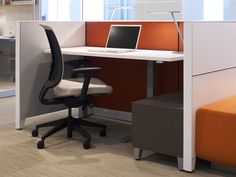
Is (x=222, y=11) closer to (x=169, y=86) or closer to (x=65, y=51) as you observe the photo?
(x=169, y=86)

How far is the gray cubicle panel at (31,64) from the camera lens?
388 centimetres

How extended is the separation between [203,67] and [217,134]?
1.61 ft

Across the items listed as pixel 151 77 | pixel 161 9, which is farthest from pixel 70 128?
pixel 161 9

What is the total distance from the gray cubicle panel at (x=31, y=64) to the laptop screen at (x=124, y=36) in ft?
1.80

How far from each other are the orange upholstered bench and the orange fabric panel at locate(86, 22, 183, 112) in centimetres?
112

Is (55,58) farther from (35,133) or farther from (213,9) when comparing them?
(213,9)

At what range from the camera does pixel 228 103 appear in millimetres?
3027

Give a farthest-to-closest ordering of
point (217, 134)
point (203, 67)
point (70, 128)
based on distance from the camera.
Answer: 1. point (70, 128)
2. point (203, 67)
3. point (217, 134)

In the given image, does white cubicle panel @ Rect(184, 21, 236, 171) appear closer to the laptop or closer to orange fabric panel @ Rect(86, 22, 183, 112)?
orange fabric panel @ Rect(86, 22, 183, 112)

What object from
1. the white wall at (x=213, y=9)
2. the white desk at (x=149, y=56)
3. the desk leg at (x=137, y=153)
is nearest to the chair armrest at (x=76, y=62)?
the white desk at (x=149, y=56)

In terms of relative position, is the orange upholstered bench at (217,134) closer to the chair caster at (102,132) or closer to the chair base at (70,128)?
the chair base at (70,128)

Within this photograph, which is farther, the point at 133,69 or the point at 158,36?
the point at 133,69

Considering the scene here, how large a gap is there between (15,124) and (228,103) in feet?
7.26

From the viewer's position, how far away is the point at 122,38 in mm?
3922
